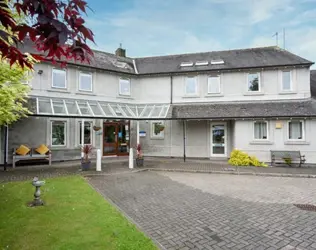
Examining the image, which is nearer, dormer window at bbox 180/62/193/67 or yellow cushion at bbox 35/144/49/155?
yellow cushion at bbox 35/144/49/155

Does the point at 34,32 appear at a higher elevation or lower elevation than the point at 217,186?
higher

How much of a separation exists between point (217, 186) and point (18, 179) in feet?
29.2

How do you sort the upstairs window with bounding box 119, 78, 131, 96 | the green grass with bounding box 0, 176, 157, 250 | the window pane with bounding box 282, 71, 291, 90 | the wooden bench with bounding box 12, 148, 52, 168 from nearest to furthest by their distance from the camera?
the green grass with bounding box 0, 176, 157, 250, the wooden bench with bounding box 12, 148, 52, 168, the window pane with bounding box 282, 71, 291, 90, the upstairs window with bounding box 119, 78, 131, 96

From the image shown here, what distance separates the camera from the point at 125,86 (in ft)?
61.7

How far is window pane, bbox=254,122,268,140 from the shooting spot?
1560 cm

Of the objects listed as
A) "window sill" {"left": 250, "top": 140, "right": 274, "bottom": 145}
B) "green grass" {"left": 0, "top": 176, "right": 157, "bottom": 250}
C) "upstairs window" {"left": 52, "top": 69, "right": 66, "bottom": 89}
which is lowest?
"green grass" {"left": 0, "top": 176, "right": 157, "bottom": 250}

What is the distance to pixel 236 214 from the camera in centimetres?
623

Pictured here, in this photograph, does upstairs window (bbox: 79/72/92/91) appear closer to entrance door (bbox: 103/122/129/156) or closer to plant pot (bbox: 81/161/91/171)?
entrance door (bbox: 103/122/129/156)

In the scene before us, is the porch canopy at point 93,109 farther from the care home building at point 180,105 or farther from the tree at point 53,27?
the tree at point 53,27

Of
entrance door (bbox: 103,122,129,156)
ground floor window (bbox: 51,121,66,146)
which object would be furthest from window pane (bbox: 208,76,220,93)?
ground floor window (bbox: 51,121,66,146)

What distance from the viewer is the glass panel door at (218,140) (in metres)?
17.3

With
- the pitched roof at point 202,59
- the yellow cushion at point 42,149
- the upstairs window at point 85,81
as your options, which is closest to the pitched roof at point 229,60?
the pitched roof at point 202,59

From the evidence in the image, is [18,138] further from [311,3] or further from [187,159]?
[311,3]

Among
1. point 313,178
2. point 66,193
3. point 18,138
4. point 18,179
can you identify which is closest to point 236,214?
point 66,193
